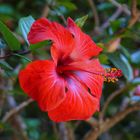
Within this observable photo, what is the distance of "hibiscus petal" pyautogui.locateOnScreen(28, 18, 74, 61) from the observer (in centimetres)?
66

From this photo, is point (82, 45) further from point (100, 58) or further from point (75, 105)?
point (100, 58)

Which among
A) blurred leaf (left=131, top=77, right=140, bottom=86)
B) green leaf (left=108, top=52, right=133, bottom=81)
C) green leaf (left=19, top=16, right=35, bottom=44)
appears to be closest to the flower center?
green leaf (left=19, top=16, right=35, bottom=44)

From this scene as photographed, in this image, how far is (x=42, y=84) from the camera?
652 mm

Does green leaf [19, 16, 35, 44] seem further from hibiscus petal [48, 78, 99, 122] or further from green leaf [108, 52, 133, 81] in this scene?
green leaf [108, 52, 133, 81]

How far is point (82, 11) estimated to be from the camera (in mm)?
1900

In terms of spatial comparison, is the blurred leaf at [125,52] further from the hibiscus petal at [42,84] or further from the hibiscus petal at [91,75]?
the hibiscus petal at [42,84]

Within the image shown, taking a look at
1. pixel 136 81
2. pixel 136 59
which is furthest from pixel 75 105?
pixel 136 59

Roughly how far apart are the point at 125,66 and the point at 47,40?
1.97 ft

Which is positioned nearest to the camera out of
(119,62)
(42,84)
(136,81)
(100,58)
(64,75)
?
(42,84)

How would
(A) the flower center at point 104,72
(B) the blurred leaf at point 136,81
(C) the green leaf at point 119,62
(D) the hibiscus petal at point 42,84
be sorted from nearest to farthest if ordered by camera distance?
(D) the hibiscus petal at point 42,84, (A) the flower center at point 104,72, (C) the green leaf at point 119,62, (B) the blurred leaf at point 136,81

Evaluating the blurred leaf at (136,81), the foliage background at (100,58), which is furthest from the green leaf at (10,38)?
the blurred leaf at (136,81)

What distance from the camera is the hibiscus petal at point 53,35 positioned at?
66 cm

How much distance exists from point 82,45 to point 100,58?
A: 0.33 meters

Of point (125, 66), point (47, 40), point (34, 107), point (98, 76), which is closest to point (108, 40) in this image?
point (125, 66)
